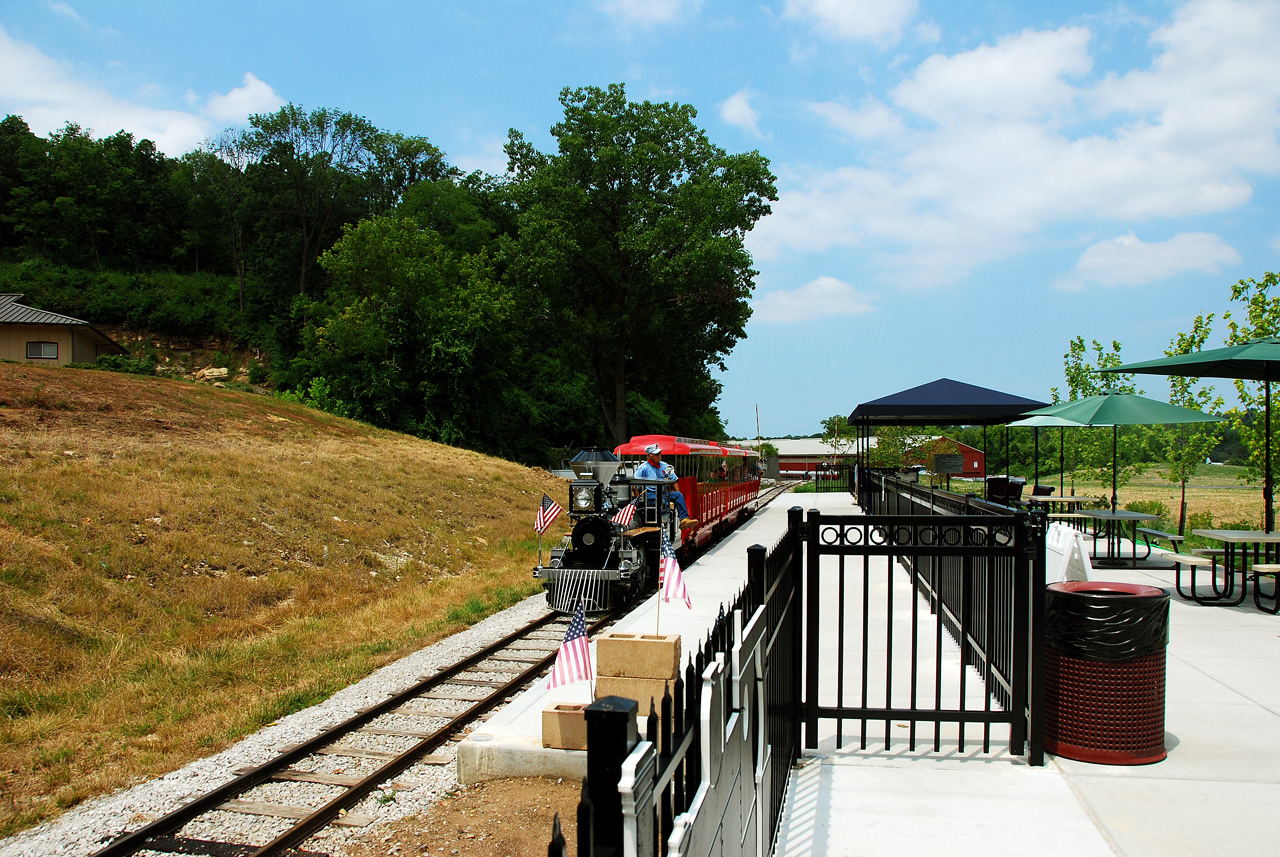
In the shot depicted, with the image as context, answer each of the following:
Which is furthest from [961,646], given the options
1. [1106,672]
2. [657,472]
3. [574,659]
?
[657,472]

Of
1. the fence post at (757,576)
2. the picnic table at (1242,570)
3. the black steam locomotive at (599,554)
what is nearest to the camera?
the fence post at (757,576)

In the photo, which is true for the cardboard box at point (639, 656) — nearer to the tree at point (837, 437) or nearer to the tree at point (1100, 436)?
the tree at point (1100, 436)

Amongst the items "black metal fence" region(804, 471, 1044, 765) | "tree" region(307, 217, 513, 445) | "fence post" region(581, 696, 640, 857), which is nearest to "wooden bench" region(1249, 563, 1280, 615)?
→ "black metal fence" region(804, 471, 1044, 765)

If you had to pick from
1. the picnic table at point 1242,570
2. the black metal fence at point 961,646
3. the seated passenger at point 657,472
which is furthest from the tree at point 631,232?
the black metal fence at point 961,646

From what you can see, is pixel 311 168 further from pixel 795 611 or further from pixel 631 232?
pixel 795 611

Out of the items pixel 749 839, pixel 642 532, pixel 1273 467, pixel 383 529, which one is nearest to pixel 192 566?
pixel 383 529

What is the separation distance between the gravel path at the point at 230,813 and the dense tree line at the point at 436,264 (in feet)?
105

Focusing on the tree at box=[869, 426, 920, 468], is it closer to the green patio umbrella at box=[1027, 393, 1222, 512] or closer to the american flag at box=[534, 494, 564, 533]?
the green patio umbrella at box=[1027, 393, 1222, 512]

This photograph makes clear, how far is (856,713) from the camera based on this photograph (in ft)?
16.4

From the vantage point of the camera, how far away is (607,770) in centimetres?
169

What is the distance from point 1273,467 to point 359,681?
1650cm

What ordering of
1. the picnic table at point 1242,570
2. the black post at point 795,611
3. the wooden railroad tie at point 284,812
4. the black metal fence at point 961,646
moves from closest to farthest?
1. the black metal fence at point 961,646
2. the black post at point 795,611
3. the wooden railroad tie at point 284,812
4. the picnic table at point 1242,570

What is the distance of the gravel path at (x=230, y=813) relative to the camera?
5047mm

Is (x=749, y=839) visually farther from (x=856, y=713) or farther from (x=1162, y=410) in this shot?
(x=1162, y=410)
